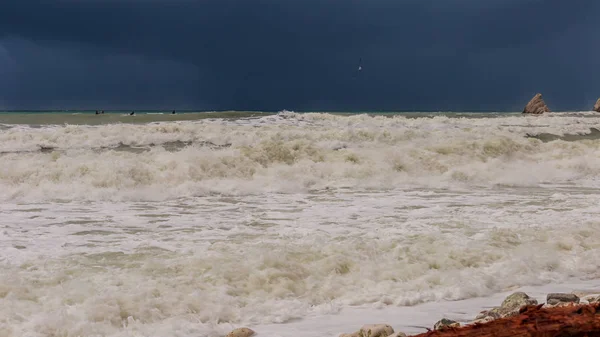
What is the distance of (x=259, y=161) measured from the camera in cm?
1786

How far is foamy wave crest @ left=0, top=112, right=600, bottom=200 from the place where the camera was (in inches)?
571

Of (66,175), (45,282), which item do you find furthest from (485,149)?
(45,282)

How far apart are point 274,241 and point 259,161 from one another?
10.2 meters

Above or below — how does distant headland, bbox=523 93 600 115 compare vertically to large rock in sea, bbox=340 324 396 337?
above

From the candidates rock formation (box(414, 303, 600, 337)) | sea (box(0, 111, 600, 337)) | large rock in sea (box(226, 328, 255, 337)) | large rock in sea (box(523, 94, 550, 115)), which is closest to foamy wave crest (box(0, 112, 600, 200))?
sea (box(0, 111, 600, 337))

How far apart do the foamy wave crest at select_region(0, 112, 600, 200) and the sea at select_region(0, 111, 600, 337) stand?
0.30ft

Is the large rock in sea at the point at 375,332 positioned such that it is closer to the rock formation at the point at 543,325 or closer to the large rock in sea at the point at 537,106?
the rock formation at the point at 543,325

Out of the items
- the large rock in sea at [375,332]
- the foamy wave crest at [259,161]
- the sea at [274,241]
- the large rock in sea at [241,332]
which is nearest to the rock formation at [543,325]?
the large rock in sea at [375,332]

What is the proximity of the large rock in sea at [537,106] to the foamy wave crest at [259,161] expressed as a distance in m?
34.6

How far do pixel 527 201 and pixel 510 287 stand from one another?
257 inches

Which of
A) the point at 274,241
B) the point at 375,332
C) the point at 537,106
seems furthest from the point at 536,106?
the point at 375,332

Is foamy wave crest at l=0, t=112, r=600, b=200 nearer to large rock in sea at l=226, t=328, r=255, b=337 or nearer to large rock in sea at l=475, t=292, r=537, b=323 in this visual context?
large rock in sea at l=226, t=328, r=255, b=337

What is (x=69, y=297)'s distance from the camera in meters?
5.25

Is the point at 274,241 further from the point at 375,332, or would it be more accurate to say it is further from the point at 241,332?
the point at 375,332
